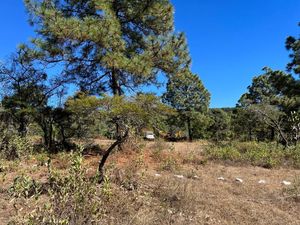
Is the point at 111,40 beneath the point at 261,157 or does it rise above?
above

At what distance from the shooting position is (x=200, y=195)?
570 cm

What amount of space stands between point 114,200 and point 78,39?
5373 mm

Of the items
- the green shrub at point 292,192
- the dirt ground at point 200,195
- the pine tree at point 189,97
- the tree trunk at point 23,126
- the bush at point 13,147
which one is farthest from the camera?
the pine tree at point 189,97

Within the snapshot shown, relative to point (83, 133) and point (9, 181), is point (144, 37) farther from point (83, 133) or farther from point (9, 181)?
point (9, 181)

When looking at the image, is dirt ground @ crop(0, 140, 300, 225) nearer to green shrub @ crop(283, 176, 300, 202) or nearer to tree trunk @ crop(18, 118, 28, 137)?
green shrub @ crop(283, 176, 300, 202)

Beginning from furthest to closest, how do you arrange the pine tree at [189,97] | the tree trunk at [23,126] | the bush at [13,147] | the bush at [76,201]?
the pine tree at [189,97] → the tree trunk at [23,126] → the bush at [13,147] → the bush at [76,201]

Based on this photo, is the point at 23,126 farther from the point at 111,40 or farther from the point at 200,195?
the point at 200,195

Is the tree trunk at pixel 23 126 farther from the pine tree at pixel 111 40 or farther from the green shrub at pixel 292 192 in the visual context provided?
the green shrub at pixel 292 192

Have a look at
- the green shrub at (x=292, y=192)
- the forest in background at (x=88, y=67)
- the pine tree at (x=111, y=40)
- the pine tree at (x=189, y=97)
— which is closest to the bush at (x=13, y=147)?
the forest in background at (x=88, y=67)

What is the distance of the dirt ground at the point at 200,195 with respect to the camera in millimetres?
4504

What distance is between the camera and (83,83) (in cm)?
1046

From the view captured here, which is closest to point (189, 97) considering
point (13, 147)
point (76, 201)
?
point (13, 147)

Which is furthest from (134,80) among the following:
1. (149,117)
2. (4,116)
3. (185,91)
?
(185,91)

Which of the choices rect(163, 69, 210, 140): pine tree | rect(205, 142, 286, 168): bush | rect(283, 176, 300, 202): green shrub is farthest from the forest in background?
rect(163, 69, 210, 140): pine tree
